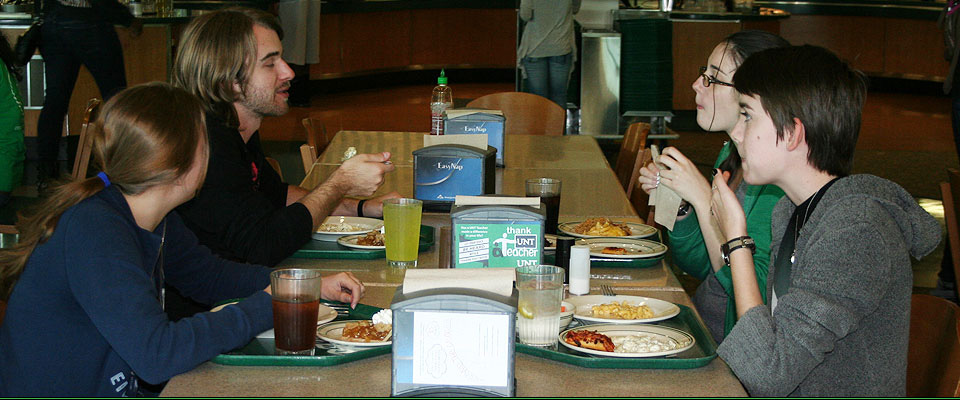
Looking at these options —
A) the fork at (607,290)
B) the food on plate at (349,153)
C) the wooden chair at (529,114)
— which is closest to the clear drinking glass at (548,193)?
the fork at (607,290)

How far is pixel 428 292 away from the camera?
143 cm

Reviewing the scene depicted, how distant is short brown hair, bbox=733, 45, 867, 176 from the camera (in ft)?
5.69

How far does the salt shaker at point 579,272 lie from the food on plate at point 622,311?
0.11 meters

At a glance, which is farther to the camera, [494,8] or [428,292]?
[494,8]

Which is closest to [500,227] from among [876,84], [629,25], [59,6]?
[59,6]

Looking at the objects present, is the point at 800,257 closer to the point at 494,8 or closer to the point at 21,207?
the point at 21,207

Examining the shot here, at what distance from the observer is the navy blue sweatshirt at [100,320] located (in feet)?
5.17

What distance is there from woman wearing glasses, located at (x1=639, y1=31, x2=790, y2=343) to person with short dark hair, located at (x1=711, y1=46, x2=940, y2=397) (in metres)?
0.31

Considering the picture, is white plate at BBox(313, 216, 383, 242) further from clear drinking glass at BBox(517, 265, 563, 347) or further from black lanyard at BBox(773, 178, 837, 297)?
black lanyard at BBox(773, 178, 837, 297)

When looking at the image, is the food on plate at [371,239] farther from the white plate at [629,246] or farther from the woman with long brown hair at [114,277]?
the woman with long brown hair at [114,277]

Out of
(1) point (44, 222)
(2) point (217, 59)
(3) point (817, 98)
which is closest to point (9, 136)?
(2) point (217, 59)

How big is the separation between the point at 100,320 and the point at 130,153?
0.30 m

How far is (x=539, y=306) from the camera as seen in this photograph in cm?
165

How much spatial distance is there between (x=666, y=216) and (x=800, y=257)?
60 centimetres
